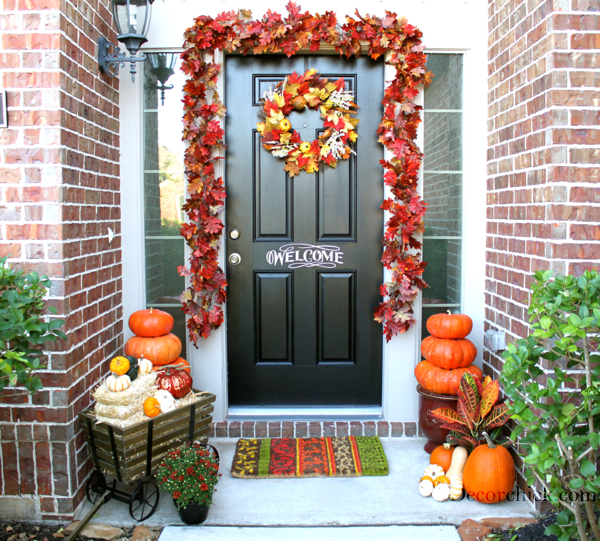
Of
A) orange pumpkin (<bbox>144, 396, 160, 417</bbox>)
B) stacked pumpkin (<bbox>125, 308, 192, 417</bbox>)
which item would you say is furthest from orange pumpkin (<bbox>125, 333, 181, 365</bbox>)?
orange pumpkin (<bbox>144, 396, 160, 417</bbox>)

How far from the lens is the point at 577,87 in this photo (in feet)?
7.30

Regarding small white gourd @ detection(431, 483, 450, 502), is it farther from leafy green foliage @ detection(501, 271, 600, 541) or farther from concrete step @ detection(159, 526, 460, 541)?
leafy green foliage @ detection(501, 271, 600, 541)

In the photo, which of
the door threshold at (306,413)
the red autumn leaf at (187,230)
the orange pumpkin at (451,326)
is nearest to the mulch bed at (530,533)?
the orange pumpkin at (451,326)

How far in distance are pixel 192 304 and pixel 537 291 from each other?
73.2 inches

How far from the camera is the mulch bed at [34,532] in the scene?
2.23 metres

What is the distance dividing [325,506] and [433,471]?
1.83 feet

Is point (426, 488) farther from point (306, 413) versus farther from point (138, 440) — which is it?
point (138, 440)

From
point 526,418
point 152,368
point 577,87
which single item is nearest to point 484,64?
point 577,87

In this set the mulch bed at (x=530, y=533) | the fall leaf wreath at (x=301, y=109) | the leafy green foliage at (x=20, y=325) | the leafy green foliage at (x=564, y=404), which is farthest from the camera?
the fall leaf wreath at (x=301, y=109)

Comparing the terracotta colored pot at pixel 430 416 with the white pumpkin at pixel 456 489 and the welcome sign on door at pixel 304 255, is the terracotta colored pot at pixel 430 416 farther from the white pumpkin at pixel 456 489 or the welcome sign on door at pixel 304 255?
the welcome sign on door at pixel 304 255

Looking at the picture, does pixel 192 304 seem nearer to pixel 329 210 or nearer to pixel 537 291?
pixel 329 210

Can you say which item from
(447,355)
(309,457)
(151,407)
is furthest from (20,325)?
(447,355)

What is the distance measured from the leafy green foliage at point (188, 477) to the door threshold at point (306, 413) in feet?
2.87

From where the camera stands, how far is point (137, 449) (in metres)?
2.28
